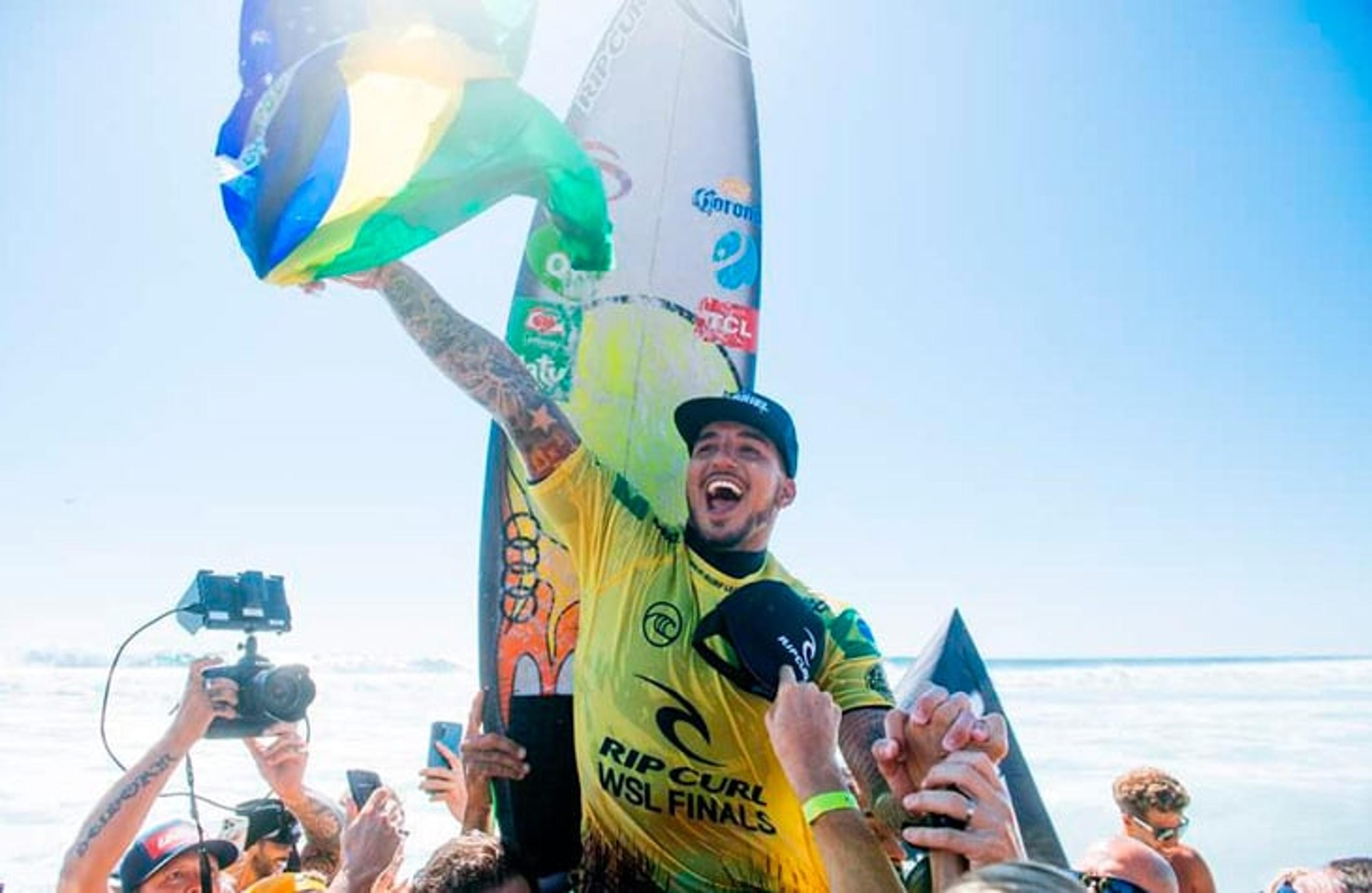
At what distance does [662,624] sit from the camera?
260 centimetres

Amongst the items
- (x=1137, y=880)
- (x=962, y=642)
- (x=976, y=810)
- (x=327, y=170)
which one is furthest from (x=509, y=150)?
(x=1137, y=880)

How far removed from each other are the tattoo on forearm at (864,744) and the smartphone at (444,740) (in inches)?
52.4

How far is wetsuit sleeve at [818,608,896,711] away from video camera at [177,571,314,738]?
1.44 m

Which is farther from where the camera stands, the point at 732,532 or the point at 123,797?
the point at 732,532

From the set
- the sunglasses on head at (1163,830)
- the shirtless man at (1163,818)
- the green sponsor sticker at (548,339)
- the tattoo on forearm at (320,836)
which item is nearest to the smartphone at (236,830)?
the tattoo on forearm at (320,836)

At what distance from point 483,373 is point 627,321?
1.11 metres

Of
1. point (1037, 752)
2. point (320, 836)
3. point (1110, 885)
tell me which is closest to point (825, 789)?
point (1110, 885)

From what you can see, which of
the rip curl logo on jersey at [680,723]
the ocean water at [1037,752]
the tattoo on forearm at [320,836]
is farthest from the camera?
the ocean water at [1037,752]

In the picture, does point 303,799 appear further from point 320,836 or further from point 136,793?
point 136,793

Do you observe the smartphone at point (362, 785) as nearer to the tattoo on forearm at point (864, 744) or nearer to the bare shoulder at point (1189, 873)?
the tattoo on forearm at point (864, 744)

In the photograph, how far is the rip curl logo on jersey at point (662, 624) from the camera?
258 centimetres

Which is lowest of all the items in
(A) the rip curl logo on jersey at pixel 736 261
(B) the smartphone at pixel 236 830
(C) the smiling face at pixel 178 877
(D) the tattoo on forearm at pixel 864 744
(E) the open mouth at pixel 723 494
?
(C) the smiling face at pixel 178 877

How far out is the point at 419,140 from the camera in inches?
104

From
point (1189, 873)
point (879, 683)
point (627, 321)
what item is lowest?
point (1189, 873)
